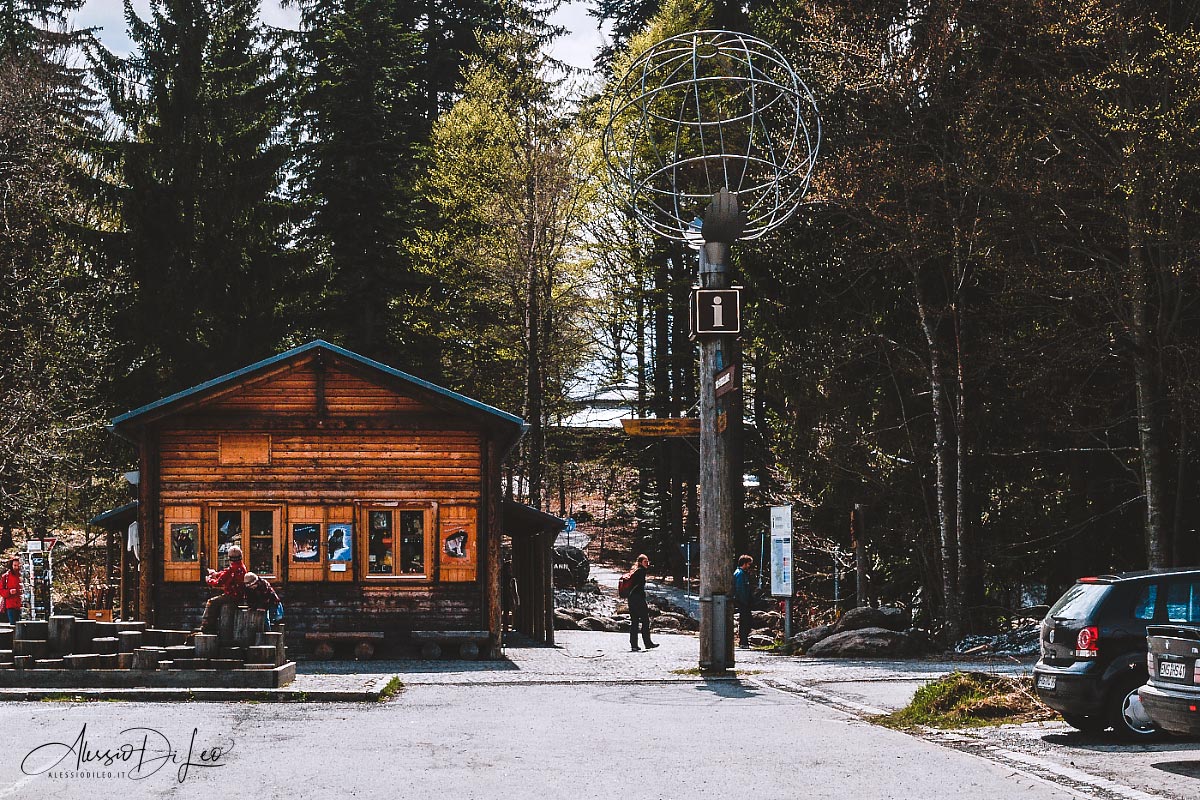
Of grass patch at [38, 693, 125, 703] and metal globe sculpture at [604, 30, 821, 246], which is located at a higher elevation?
metal globe sculpture at [604, 30, 821, 246]

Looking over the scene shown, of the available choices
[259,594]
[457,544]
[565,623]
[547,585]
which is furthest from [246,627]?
[565,623]

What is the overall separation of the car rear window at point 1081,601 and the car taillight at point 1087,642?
143mm

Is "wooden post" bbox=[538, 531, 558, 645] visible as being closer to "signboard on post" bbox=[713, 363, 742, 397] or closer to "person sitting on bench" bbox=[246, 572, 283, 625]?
"person sitting on bench" bbox=[246, 572, 283, 625]

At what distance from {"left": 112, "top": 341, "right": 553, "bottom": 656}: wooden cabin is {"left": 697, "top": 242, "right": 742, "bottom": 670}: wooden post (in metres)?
5.07

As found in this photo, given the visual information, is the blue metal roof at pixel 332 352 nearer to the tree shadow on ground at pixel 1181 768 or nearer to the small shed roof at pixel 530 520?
the small shed roof at pixel 530 520

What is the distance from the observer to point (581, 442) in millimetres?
48906

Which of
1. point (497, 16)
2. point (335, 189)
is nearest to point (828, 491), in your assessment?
point (335, 189)

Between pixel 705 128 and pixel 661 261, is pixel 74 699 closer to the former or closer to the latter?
pixel 705 128

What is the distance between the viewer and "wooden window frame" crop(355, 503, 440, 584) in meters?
25.4

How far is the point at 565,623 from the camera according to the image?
36062mm

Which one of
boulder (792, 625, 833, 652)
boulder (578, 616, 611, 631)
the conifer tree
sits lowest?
boulder (578, 616, 611, 631)

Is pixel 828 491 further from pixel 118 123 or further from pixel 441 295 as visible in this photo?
pixel 118 123

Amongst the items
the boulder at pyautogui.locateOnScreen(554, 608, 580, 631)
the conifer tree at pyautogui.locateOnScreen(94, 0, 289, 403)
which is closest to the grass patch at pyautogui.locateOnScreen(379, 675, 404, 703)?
the boulder at pyautogui.locateOnScreen(554, 608, 580, 631)

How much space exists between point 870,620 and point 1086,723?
46.0ft
